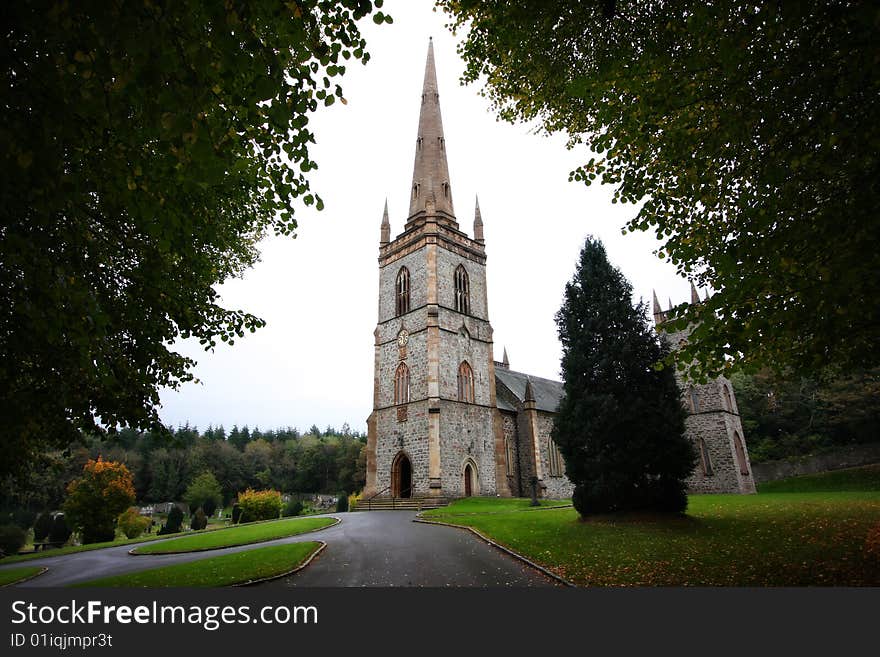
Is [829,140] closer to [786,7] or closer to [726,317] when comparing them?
[786,7]

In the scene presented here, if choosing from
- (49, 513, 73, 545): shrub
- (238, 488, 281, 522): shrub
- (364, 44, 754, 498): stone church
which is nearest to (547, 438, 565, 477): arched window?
(364, 44, 754, 498): stone church

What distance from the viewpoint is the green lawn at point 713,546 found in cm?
816

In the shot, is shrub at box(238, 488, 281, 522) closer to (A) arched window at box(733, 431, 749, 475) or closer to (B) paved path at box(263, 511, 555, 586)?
(B) paved path at box(263, 511, 555, 586)

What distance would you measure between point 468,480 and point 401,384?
7.40 metres

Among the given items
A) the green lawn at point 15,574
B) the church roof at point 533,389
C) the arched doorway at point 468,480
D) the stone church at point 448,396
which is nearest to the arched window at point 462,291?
the stone church at point 448,396

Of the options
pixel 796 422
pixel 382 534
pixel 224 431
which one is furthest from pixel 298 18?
pixel 224 431

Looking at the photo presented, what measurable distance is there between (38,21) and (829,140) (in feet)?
24.6

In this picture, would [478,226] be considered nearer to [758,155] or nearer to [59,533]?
[758,155]

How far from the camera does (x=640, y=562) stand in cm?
962

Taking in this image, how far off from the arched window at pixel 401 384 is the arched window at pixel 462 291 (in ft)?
18.6

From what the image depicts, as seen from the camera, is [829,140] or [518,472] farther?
[518,472]

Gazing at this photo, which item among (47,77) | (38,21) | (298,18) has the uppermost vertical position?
(298,18)

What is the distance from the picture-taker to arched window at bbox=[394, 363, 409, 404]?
32041mm

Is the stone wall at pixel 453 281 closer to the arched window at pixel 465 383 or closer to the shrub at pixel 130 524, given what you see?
the arched window at pixel 465 383
